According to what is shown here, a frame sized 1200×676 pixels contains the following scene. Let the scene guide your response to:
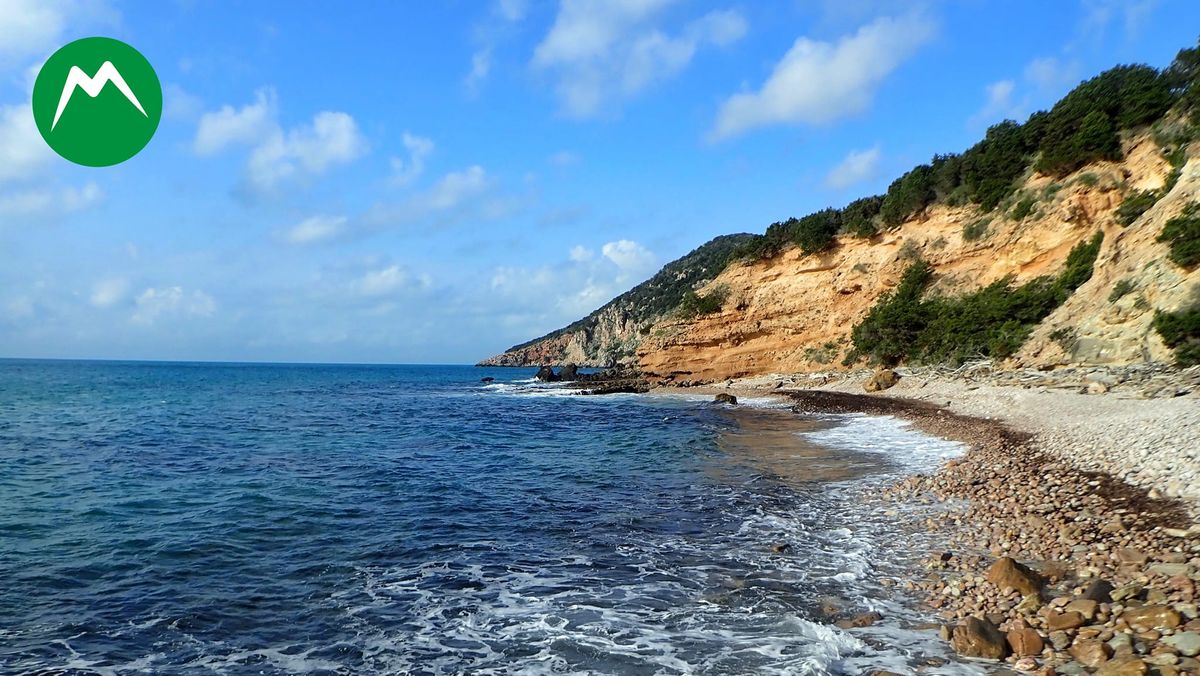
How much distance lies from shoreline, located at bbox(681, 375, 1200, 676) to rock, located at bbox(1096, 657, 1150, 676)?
11 millimetres

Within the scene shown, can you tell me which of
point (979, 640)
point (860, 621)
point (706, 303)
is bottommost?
point (860, 621)

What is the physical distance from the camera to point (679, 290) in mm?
99000

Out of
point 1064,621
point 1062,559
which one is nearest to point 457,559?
point 1064,621

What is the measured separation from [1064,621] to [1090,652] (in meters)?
0.54

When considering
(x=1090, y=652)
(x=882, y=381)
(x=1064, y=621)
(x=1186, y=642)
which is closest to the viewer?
(x=1186, y=642)

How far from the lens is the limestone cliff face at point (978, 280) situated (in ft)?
69.2

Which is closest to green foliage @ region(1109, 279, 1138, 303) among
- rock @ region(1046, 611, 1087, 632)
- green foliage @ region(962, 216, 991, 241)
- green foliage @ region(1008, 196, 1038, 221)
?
green foliage @ region(1008, 196, 1038, 221)

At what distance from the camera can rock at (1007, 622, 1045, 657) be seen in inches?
210

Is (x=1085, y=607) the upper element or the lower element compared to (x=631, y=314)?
lower

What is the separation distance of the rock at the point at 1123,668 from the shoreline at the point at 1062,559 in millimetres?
11

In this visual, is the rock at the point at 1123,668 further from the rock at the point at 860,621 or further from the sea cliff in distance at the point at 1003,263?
the sea cliff in distance at the point at 1003,263

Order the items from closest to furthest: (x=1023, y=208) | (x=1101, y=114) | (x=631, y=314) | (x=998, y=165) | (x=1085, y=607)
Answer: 1. (x=1085, y=607)
2. (x=1101, y=114)
3. (x=1023, y=208)
4. (x=998, y=165)
5. (x=631, y=314)

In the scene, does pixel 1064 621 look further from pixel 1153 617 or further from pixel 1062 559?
pixel 1062 559

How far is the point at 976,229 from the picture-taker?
35.6 metres
